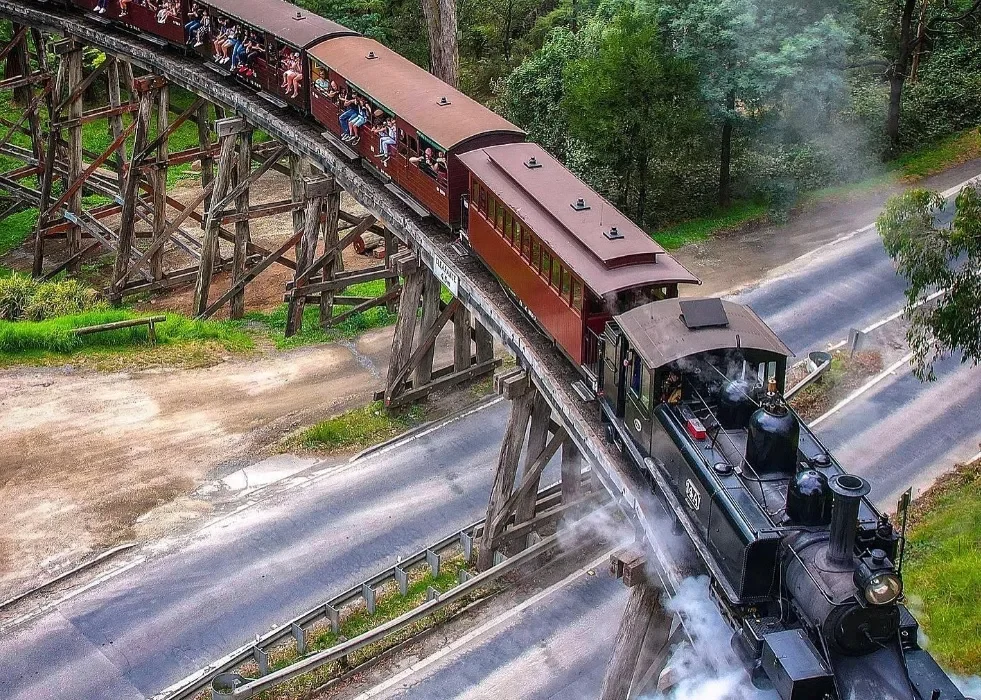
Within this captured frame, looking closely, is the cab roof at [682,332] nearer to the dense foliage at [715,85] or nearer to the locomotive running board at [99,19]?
the dense foliage at [715,85]

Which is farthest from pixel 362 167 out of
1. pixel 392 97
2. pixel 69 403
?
pixel 69 403

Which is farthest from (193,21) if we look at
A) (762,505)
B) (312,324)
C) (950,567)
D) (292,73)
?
(950,567)

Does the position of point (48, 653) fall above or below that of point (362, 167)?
below

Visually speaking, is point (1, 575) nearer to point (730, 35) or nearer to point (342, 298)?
point (342, 298)

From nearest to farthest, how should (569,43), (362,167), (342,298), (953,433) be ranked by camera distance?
A: (953,433) < (362,167) < (342,298) < (569,43)

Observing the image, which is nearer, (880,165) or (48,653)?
(48,653)

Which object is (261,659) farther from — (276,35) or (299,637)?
(276,35)

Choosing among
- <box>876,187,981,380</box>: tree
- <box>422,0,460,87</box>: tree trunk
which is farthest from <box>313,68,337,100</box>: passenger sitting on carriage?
<box>876,187,981,380</box>: tree

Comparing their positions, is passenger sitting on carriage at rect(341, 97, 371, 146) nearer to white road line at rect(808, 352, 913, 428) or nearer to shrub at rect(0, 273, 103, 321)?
shrub at rect(0, 273, 103, 321)
